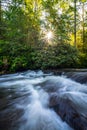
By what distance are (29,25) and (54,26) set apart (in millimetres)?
2397

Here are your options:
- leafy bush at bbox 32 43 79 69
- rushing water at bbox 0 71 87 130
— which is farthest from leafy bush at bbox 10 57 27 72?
rushing water at bbox 0 71 87 130

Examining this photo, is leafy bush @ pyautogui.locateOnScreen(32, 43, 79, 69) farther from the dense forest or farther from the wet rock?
the wet rock

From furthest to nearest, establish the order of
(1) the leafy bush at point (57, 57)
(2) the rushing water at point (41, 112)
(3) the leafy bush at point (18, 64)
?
1. (1) the leafy bush at point (57, 57)
2. (3) the leafy bush at point (18, 64)
3. (2) the rushing water at point (41, 112)

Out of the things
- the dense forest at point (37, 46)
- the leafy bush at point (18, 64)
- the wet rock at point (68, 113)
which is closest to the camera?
the wet rock at point (68, 113)

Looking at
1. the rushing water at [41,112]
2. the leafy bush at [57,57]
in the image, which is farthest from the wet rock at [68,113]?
the leafy bush at [57,57]

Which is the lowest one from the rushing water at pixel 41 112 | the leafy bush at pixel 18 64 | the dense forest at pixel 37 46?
the rushing water at pixel 41 112

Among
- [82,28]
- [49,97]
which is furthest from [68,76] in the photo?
[82,28]

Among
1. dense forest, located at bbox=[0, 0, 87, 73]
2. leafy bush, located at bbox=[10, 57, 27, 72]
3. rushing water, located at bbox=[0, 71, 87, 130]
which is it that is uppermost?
dense forest, located at bbox=[0, 0, 87, 73]

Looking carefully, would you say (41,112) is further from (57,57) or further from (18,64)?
(57,57)

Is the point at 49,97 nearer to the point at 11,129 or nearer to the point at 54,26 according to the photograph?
the point at 11,129

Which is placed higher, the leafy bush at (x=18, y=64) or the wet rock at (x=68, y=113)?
the leafy bush at (x=18, y=64)

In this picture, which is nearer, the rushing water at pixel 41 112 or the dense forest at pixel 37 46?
the rushing water at pixel 41 112

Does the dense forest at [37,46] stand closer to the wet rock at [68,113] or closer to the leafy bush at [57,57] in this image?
the leafy bush at [57,57]

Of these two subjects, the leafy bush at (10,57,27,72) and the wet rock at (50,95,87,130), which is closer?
the wet rock at (50,95,87,130)
